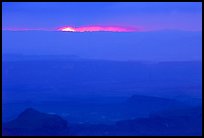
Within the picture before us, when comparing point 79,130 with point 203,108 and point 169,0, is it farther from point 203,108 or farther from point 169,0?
point 169,0

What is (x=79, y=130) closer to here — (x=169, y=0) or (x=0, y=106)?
(x=0, y=106)

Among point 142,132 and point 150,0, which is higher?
point 150,0

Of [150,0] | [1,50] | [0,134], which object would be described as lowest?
[0,134]

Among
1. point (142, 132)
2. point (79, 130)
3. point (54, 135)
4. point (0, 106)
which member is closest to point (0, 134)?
point (0, 106)

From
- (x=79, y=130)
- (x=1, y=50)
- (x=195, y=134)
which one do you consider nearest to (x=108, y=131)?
(x=79, y=130)

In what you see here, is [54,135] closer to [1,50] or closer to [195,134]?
[1,50]

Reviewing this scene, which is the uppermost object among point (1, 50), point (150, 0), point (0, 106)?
point (150, 0)

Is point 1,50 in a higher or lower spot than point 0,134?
higher

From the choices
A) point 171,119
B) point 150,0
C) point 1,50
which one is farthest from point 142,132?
point 1,50
